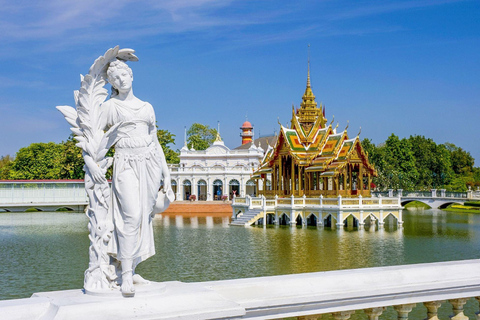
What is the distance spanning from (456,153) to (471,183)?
6.36m

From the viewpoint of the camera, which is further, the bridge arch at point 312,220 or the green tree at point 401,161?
the green tree at point 401,161

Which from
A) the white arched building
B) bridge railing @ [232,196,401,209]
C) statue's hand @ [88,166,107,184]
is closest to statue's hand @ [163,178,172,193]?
statue's hand @ [88,166,107,184]

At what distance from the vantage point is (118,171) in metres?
4.75

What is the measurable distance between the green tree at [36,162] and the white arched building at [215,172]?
13021 mm

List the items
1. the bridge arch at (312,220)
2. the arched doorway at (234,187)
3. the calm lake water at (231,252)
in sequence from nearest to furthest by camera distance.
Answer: the calm lake water at (231,252)
the bridge arch at (312,220)
the arched doorway at (234,187)

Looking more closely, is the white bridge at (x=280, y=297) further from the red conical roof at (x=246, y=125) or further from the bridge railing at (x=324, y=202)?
the red conical roof at (x=246, y=125)

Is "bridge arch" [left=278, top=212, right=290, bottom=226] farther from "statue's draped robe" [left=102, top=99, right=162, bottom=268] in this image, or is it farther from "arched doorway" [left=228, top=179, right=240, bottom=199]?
"statue's draped robe" [left=102, top=99, right=162, bottom=268]

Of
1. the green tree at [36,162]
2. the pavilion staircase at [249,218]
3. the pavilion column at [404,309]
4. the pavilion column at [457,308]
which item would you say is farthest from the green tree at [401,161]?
the pavilion column at [404,309]

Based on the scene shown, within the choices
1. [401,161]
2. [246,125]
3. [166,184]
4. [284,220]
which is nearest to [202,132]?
[246,125]

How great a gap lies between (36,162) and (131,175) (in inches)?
2407

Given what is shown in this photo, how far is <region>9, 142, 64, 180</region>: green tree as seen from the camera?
198 feet

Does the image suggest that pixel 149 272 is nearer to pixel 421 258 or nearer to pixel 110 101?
pixel 421 258

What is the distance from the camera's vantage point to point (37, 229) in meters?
28.5

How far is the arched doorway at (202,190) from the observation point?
5644cm
